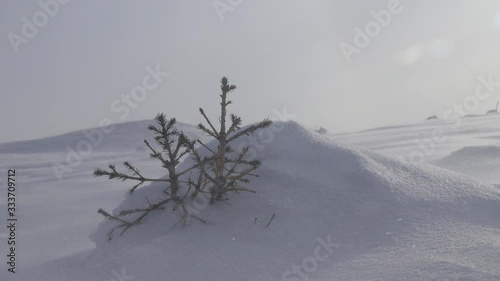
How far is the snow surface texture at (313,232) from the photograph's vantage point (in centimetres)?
187

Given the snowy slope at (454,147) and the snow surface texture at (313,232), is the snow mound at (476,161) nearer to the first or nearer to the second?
the snowy slope at (454,147)

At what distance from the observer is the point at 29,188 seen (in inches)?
199

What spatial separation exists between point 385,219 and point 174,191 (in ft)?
3.63

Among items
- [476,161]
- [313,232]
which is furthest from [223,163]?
[476,161]

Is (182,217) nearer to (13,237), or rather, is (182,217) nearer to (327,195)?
(327,195)

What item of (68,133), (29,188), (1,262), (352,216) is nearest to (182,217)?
(352,216)

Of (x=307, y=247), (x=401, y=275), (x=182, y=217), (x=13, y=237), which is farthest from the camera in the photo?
(x=13, y=237)

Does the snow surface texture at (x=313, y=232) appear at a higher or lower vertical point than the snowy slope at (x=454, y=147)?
lower

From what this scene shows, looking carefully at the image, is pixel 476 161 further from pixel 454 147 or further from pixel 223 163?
pixel 223 163

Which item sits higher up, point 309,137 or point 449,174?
point 309,137

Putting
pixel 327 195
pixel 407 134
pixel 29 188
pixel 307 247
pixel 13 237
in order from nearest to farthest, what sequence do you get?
pixel 307 247 → pixel 327 195 → pixel 13 237 → pixel 29 188 → pixel 407 134

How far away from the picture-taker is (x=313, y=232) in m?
2.17

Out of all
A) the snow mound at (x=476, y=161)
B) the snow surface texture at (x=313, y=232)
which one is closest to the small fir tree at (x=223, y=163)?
the snow surface texture at (x=313, y=232)

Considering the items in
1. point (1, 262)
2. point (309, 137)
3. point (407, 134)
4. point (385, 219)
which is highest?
point (407, 134)
